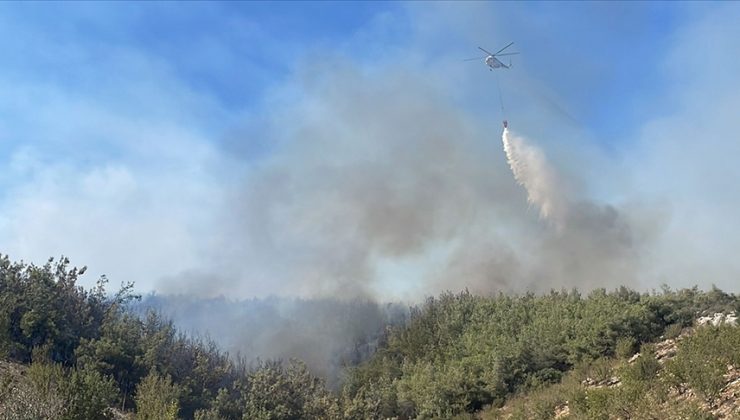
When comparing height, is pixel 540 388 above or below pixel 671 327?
below

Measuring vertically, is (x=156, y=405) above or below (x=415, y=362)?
below

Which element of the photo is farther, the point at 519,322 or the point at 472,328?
the point at 472,328

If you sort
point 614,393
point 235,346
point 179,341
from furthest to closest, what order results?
1. point 235,346
2. point 179,341
3. point 614,393

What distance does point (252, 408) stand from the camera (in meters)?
35.7

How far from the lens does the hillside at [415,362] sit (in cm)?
2408

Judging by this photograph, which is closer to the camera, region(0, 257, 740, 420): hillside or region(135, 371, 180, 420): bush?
region(135, 371, 180, 420): bush

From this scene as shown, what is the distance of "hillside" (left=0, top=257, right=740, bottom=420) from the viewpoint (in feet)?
79.0

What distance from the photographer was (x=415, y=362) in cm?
4975

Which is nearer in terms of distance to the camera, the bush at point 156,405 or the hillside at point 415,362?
the bush at point 156,405

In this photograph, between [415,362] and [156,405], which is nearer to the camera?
[156,405]

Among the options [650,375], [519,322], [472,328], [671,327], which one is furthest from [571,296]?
[650,375]

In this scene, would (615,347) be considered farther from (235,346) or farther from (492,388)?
(235,346)

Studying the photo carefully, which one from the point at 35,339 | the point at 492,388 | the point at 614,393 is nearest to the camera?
the point at 614,393

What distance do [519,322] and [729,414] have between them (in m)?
28.2
